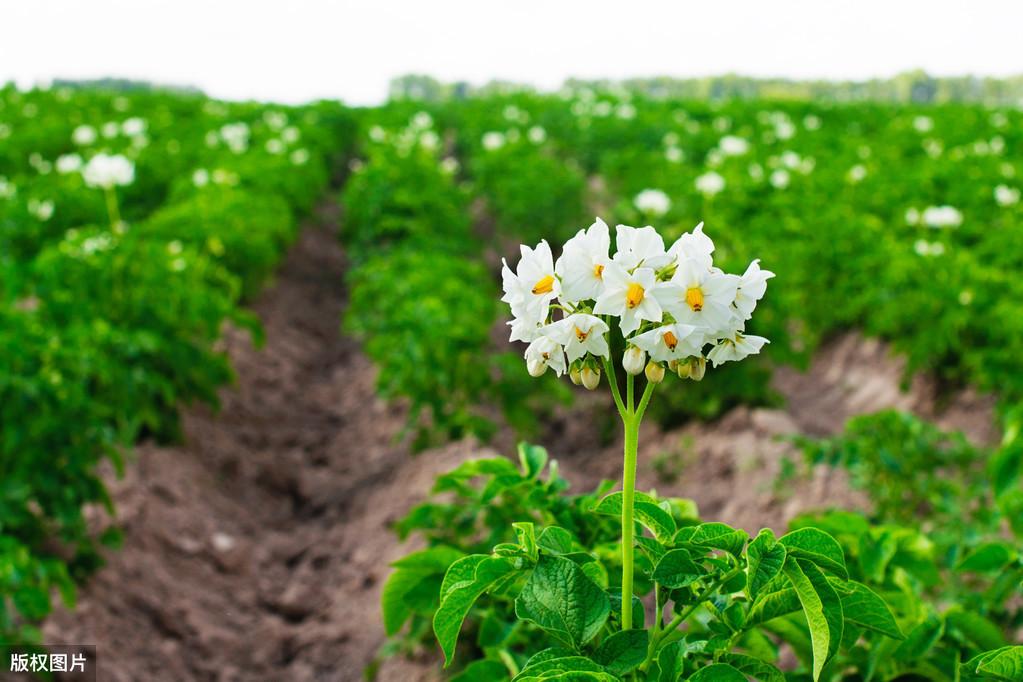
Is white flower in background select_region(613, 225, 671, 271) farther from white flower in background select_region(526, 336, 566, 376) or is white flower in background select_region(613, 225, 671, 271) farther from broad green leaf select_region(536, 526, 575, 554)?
broad green leaf select_region(536, 526, 575, 554)

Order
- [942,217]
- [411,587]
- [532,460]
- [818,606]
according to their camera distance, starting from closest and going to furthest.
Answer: [818,606] → [411,587] → [532,460] → [942,217]

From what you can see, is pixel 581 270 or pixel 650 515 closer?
pixel 581 270

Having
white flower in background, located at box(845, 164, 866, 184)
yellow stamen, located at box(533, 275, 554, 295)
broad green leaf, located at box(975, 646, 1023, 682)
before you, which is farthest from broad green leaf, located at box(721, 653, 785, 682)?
white flower in background, located at box(845, 164, 866, 184)

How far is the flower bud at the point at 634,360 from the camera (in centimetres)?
147

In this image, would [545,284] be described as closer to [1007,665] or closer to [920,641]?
[1007,665]

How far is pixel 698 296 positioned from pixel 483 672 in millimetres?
952

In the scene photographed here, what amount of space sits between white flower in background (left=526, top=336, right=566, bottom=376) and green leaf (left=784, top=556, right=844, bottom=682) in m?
0.45

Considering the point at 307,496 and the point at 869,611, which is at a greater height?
Result: the point at 869,611

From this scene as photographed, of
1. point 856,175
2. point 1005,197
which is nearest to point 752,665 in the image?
point 1005,197

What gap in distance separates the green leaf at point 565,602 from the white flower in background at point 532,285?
406 millimetres

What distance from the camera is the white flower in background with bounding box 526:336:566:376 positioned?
1.51 meters

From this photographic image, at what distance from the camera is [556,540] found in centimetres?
166

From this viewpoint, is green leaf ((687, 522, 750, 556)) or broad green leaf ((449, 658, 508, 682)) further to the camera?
broad green leaf ((449, 658, 508, 682))

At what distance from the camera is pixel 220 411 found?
593 centimetres
